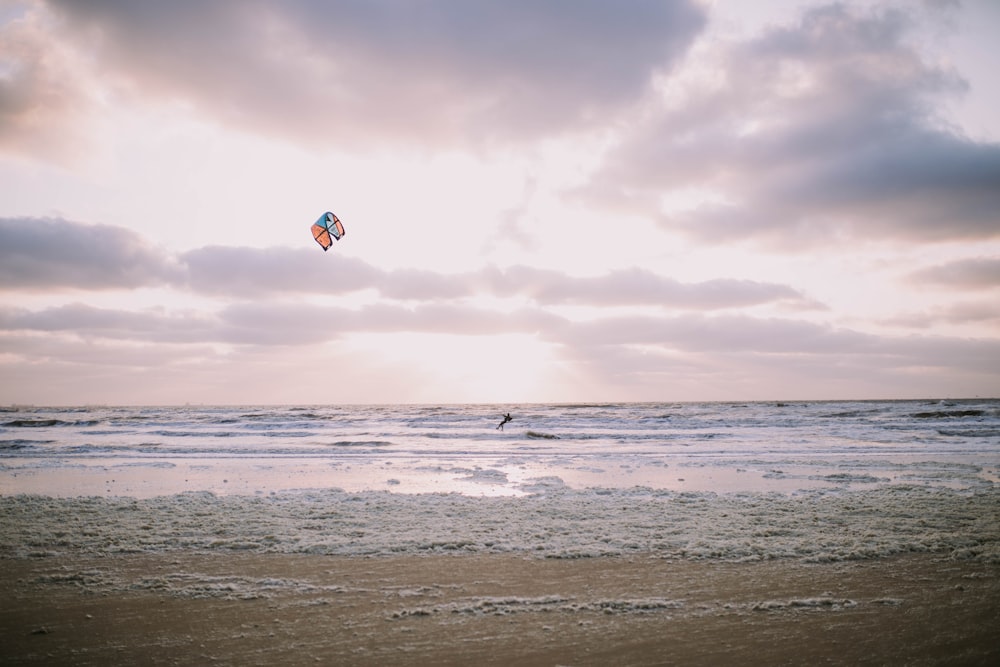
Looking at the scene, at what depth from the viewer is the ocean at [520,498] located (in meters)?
7.43

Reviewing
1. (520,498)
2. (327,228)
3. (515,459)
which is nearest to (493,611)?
(520,498)

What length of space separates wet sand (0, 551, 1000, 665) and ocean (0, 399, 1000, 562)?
2.28ft

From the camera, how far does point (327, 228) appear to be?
17141mm

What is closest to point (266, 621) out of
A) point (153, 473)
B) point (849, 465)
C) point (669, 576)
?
point (669, 576)

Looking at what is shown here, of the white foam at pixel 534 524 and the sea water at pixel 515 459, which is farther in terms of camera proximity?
the sea water at pixel 515 459

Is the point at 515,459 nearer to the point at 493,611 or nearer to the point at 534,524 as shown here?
the point at 534,524

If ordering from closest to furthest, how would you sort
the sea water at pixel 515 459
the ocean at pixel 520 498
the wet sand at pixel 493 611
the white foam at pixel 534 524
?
the wet sand at pixel 493 611, the white foam at pixel 534 524, the ocean at pixel 520 498, the sea water at pixel 515 459

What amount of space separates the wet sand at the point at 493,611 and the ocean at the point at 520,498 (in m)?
0.69

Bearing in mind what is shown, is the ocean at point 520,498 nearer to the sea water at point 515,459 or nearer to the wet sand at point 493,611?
the sea water at point 515,459

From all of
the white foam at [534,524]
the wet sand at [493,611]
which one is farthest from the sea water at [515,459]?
the wet sand at [493,611]

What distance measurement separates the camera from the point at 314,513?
31.5 feet

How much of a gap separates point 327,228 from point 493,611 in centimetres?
1431

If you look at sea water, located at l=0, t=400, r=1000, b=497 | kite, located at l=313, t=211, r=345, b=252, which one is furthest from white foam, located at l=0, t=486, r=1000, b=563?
kite, located at l=313, t=211, r=345, b=252

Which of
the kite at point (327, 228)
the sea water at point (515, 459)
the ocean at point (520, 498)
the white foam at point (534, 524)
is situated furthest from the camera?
the kite at point (327, 228)
